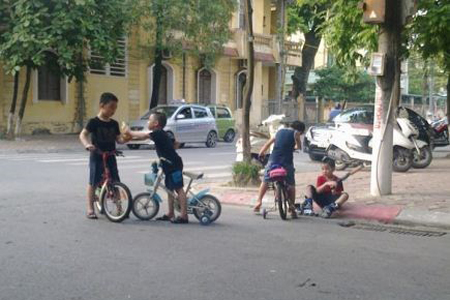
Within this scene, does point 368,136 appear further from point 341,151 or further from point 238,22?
point 238,22

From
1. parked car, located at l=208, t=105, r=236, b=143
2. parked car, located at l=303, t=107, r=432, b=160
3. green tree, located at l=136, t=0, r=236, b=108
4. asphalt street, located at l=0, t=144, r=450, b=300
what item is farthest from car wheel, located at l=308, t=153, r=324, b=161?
green tree, located at l=136, t=0, r=236, b=108

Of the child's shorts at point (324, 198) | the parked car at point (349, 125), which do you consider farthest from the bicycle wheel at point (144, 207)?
the parked car at point (349, 125)

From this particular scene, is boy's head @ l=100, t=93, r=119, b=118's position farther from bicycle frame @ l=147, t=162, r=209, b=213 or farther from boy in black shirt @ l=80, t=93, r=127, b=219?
bicycle frame @ l=147, t=162, r=209, b=213

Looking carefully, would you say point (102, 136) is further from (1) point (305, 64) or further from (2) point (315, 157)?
(1) point (305, 64)

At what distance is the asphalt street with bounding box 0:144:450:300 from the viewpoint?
547cm

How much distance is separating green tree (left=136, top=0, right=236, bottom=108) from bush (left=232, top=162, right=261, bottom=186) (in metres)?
15.5

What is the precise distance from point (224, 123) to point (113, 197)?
63.6 ft

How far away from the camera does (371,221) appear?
941cm

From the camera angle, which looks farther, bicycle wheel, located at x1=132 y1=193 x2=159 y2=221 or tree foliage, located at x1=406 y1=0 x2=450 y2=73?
tree foliage, located at x1=406 y1=0 x2=450 y2=73

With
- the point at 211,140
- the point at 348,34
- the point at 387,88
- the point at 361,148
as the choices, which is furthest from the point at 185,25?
the point at 387,88

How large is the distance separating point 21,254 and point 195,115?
17919 millimetres

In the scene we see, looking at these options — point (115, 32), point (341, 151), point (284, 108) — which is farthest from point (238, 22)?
point (341, 151)

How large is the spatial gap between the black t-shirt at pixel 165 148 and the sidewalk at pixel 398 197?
92.2 inches

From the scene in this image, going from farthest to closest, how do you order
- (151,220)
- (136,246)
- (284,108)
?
(284,108)
(151,220)
(136,246)
